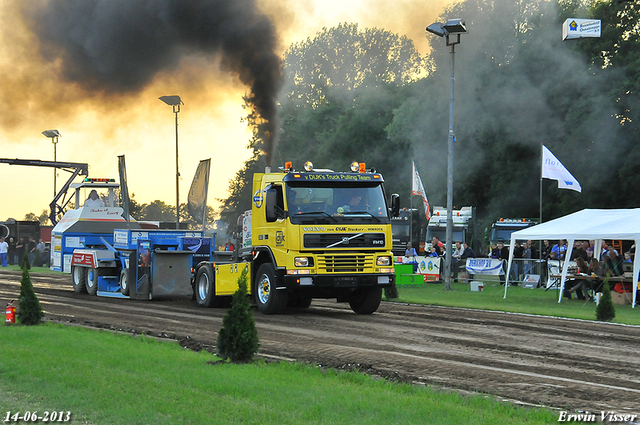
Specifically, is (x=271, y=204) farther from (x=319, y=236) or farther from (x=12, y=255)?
(x=12, y=255)

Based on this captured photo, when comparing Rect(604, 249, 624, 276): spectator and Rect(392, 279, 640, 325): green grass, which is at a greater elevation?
Rect(604, 249, 624, 276): spectator

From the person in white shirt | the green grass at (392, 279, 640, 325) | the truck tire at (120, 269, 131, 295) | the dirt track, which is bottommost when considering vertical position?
the green grass at (392, 279, 640, 325)

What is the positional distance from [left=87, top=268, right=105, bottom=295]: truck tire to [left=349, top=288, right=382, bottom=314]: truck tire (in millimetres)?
8448

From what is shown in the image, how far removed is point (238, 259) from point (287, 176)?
3.13 meters

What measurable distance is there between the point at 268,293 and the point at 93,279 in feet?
27.7

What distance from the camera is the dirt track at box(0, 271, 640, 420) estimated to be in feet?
28.1

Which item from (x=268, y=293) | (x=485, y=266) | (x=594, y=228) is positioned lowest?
(x=268, y=293)

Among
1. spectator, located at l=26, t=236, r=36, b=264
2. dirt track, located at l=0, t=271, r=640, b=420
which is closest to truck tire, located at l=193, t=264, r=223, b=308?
dirt track, located at l=0, t=271, r=640, b=420

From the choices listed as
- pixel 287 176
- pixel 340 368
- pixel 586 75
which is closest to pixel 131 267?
pixel 287 176

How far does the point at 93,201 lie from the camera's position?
25.4 m

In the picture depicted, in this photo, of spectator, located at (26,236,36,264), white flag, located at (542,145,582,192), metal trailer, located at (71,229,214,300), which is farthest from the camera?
spectator, located at (26,236,36,264)

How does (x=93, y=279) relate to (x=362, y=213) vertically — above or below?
below

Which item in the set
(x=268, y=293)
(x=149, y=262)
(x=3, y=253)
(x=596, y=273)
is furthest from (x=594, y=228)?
(x=3, y=253)

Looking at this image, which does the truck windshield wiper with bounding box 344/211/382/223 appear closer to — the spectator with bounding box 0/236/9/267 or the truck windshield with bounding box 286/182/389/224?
the truck windshield with bounding box 286/182/389/224
